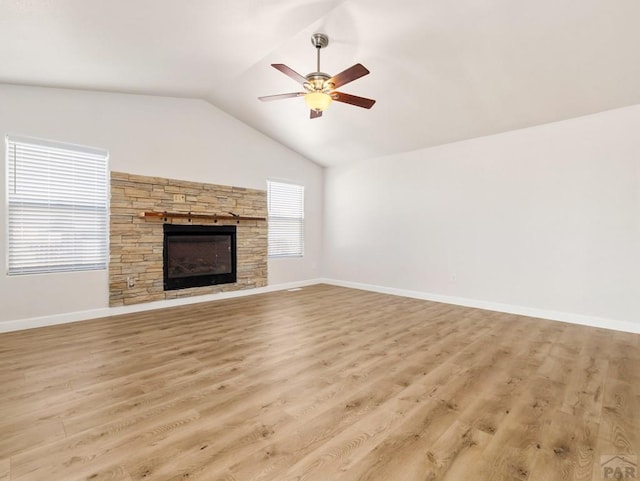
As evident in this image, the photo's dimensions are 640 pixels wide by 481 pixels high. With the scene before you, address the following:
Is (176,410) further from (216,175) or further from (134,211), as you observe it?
(216,175)

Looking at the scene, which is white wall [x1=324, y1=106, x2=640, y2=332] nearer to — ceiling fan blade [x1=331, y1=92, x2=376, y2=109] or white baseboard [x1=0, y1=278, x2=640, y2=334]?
white baseboard [x1=0, y1=278, x2=640, y2=334]

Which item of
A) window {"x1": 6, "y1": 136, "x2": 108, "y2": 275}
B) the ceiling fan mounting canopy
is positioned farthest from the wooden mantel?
the ceiling fan mounting canopy

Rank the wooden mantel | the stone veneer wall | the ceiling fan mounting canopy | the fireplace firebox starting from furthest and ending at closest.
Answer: the fireplace firebox
the wooden mantel
the stone veneer wall
the ceiling fan mounting canopy

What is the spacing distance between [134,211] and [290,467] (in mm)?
4236

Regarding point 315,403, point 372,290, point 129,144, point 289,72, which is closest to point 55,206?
point 129,144

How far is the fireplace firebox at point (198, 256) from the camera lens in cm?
486

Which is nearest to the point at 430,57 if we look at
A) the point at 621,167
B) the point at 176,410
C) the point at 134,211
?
the point at 621,167

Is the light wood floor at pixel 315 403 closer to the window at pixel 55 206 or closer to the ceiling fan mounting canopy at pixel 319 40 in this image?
the window at pixel 55 206

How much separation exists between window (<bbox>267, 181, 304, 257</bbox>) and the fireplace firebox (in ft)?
3.21

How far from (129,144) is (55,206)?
1241 millimetres

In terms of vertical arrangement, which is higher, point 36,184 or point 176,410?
point 36,184

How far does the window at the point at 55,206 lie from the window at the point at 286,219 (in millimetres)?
2852

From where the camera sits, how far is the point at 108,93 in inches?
165

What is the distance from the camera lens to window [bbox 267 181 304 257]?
6293 millimetres
